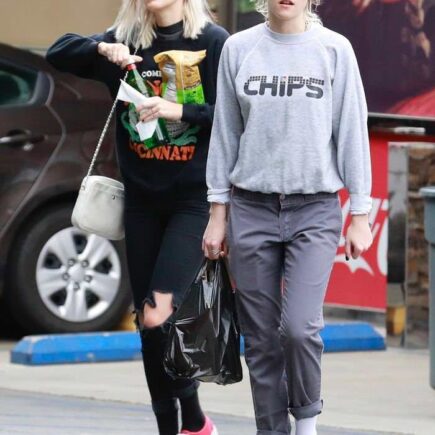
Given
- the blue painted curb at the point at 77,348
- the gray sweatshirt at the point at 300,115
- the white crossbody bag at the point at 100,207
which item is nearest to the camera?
the gray sweatshirt at the point at 300,115

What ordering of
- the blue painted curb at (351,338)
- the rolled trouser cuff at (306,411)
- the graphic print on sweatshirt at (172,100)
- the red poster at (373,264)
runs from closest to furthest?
the rolled trouser cuff at (306,411) < the graphic print on sweatshirt at (172,100) < the blue painted curb at (351,338) < the red poster at (373,264)

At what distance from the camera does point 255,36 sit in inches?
205

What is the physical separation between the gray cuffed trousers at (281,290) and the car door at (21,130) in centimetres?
411

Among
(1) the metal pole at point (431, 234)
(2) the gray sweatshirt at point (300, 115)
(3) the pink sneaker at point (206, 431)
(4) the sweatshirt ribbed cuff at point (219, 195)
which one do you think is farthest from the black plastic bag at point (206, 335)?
(1) the metal pole at point (431, 234)

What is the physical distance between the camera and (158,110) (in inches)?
215

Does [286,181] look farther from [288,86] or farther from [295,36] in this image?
[295,36]

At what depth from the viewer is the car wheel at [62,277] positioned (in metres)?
9.22

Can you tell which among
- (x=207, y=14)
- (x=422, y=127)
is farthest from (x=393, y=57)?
(x=207, y=14)

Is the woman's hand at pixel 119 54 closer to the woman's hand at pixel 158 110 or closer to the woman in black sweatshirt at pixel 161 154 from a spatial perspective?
the woman in black sweatshirt at pixel 161 154

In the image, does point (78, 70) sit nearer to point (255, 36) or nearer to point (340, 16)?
point (255, 36)

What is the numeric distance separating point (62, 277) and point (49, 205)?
0.44m

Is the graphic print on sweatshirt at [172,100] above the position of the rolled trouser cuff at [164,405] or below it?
above

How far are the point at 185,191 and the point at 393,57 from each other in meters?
4.88

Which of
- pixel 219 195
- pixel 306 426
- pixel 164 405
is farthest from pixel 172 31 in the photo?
pixel 306 426
